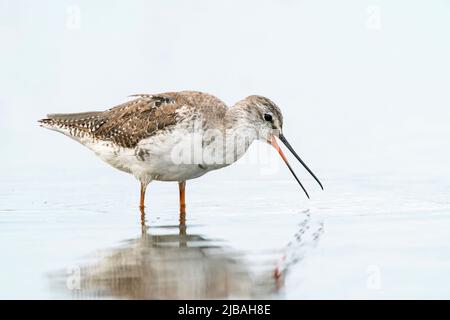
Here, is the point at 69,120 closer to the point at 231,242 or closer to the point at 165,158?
the point at 165,158

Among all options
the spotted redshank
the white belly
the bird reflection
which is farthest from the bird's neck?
the bird reflection

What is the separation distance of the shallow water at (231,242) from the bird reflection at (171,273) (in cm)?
1

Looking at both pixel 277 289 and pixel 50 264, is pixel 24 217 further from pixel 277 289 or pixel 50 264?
pixel 277 289

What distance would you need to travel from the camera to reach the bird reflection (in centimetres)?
878

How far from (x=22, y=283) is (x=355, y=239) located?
13.1ft

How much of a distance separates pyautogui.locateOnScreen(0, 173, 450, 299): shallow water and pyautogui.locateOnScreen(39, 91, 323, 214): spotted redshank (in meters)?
0.67

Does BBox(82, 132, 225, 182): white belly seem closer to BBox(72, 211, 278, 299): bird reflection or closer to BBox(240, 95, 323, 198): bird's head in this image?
BBox(240, 95, 323, 198): bird's head

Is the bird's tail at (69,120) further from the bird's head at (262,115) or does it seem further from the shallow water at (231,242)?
the bird's head at (262,115)

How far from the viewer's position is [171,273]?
30.9 ft

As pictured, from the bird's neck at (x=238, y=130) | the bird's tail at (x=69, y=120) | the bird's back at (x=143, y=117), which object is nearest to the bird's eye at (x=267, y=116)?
the bird's neck at (x=238, y=130)

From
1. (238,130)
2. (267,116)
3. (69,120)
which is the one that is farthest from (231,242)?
(69,120)

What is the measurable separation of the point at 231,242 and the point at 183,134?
2768mm
